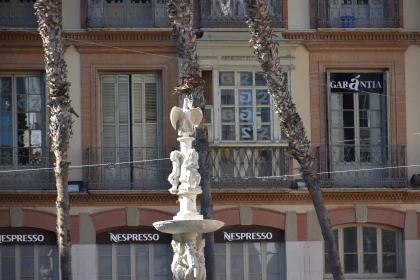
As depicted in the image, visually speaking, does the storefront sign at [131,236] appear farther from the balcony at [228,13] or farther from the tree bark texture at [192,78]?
the balcony at [228,13]

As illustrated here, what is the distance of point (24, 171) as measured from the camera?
38.5 meters

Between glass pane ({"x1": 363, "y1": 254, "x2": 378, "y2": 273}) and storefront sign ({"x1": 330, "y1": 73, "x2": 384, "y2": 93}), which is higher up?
storefront sign ({"x1": 330, "y1": 73, "x2": 384, "y2": 93})

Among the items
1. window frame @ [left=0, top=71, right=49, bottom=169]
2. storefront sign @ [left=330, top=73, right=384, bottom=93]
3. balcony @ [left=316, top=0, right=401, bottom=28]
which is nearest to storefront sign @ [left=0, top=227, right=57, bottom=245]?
window frame @ [left=0, top=71, right=49, bottom=169]

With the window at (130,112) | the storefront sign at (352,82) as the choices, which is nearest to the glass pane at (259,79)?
the storefront sign at (352,82)

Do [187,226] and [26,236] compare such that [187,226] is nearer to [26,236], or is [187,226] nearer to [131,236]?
[131,236]

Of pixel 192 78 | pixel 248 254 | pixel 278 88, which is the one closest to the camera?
pixel 278 88

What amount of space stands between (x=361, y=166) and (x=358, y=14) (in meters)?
3.87

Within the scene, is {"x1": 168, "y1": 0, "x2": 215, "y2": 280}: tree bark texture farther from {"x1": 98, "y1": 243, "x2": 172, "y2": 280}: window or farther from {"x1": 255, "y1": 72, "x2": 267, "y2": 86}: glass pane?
{"x1": 255, "y1": 72, "x2": 267, "y2": 86}: glass pane

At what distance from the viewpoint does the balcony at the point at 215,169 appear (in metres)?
38.4

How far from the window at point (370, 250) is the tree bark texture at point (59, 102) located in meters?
7.56

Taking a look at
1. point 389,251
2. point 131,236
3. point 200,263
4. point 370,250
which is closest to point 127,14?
point 131,236

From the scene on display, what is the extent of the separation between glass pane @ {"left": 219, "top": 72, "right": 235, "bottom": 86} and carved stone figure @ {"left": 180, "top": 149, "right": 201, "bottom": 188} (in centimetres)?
1099

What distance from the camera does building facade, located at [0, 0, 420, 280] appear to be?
38.4 meters

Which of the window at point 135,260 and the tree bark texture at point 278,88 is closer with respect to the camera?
the tree bark texture at point 278,88
